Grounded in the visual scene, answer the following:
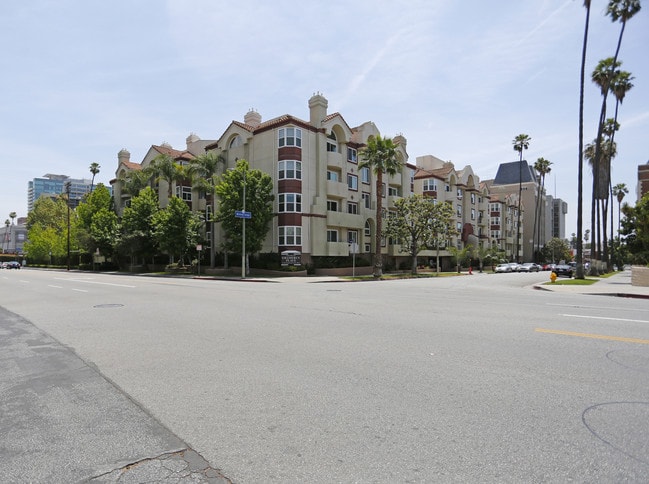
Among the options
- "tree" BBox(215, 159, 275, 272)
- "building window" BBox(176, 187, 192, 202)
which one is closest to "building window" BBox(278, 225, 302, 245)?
"tree" BBox(215, 159, 275, 272)

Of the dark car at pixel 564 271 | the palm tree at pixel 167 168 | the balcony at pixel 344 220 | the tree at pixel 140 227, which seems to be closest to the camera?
the balcony at pixel 344 220

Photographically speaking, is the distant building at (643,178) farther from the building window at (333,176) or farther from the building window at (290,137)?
the building window at (290,137)

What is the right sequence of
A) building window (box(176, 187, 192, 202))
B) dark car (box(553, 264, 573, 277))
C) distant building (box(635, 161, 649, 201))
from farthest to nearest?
distant building (box(635, 161, 649, 201)) < building window (box(176, 187, 192, 202)) < dark car (box(553, 264, 573, 277))

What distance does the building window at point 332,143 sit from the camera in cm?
4229

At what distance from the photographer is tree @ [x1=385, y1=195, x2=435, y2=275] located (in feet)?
142

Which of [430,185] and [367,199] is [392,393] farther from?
[430,185]

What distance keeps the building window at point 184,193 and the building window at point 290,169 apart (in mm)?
18634

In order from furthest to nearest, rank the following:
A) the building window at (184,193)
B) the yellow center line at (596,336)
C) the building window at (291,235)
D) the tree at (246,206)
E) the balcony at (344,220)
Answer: the building window at (184,193)
the balcony at (344,220)
the building window at (291,235)
the tree at (246,206)
the yellow center line at (596,336)

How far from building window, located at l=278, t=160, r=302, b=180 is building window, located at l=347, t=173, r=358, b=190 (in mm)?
7326

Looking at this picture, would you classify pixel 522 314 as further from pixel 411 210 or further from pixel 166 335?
pixel 411 210

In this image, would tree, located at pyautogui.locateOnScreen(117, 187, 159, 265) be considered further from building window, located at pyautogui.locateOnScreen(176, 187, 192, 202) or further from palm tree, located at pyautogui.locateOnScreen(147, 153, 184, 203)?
palm tree, located at pyautogui.locateOnScreen(147, 153, 184, 203)

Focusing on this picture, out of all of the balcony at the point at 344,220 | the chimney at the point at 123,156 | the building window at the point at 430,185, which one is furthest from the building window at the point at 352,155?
the chimney at the point at 123,156

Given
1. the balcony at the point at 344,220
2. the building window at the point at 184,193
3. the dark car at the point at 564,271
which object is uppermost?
the building window at the point at 184,193

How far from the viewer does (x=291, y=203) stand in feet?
126
